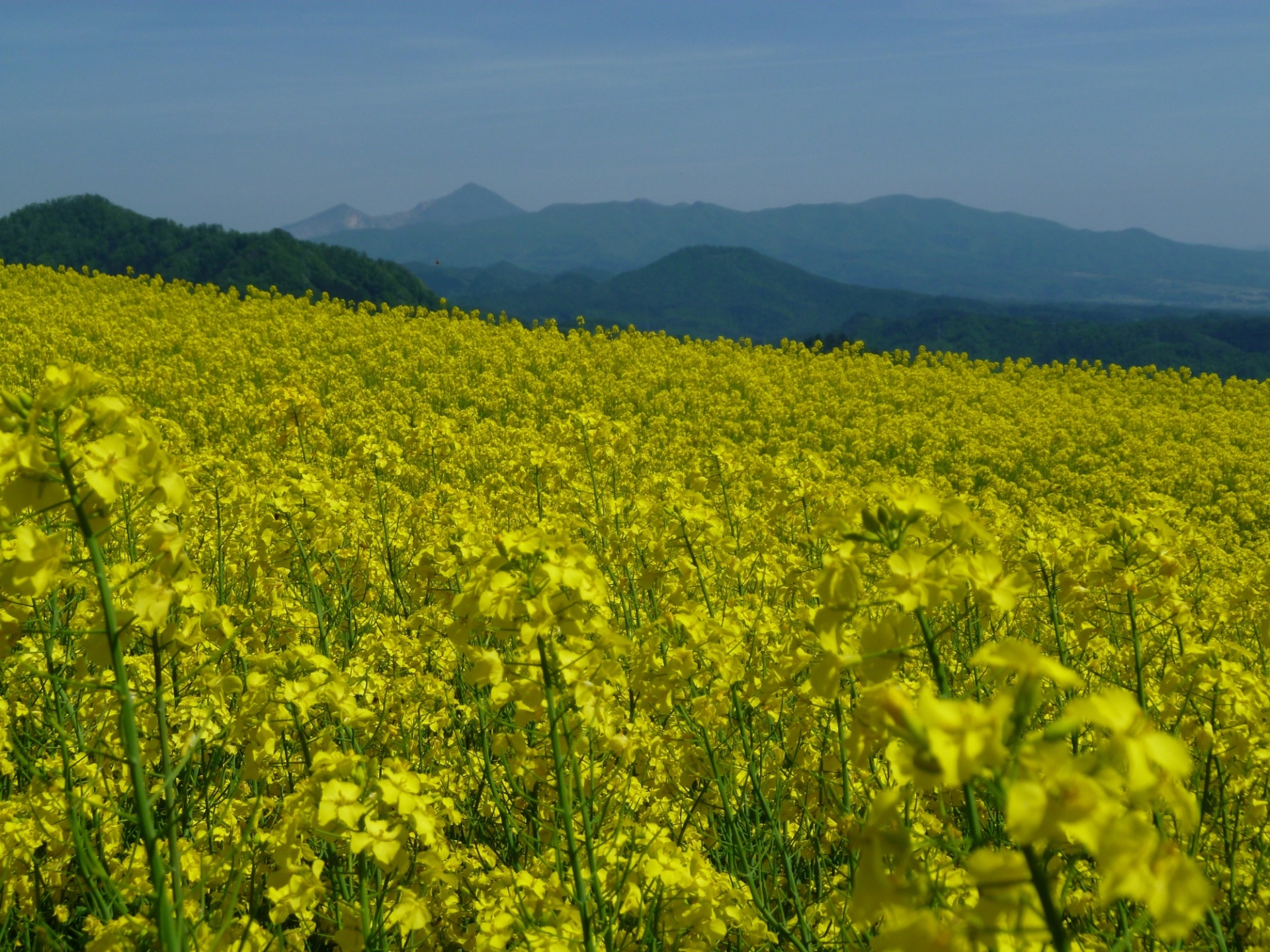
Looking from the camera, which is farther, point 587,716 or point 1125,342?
point 1125,342

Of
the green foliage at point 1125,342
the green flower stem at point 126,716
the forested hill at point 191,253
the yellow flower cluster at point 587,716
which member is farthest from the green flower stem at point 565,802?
the forested hill at point 191,253

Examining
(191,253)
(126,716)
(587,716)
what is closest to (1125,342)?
(191,253)

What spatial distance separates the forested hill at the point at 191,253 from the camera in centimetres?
4459

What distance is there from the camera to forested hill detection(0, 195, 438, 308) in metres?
44.6

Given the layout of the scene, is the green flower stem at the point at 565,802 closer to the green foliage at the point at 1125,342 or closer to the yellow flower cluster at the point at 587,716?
the yellow flower cluster at the point at 587,716


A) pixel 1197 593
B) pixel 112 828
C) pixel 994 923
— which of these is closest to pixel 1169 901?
pixel 994 923

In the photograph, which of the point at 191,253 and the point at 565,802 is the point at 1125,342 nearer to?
the point at 191,253

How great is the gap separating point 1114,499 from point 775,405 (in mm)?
6322

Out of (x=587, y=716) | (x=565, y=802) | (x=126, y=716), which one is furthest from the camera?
(x=587, y=716)

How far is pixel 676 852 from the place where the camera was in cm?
262

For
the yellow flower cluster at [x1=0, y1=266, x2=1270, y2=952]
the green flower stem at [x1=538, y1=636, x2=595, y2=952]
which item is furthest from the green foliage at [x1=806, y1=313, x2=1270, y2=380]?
the green flower stem at [x1=538, y1=636, x2=595, y2=952]

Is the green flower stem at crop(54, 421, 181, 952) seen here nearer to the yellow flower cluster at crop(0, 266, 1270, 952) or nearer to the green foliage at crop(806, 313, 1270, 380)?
the yellow flower cluster at crop(0, 266, 1270, 952)

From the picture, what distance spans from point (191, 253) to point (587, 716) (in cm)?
5638

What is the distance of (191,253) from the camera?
165ft
